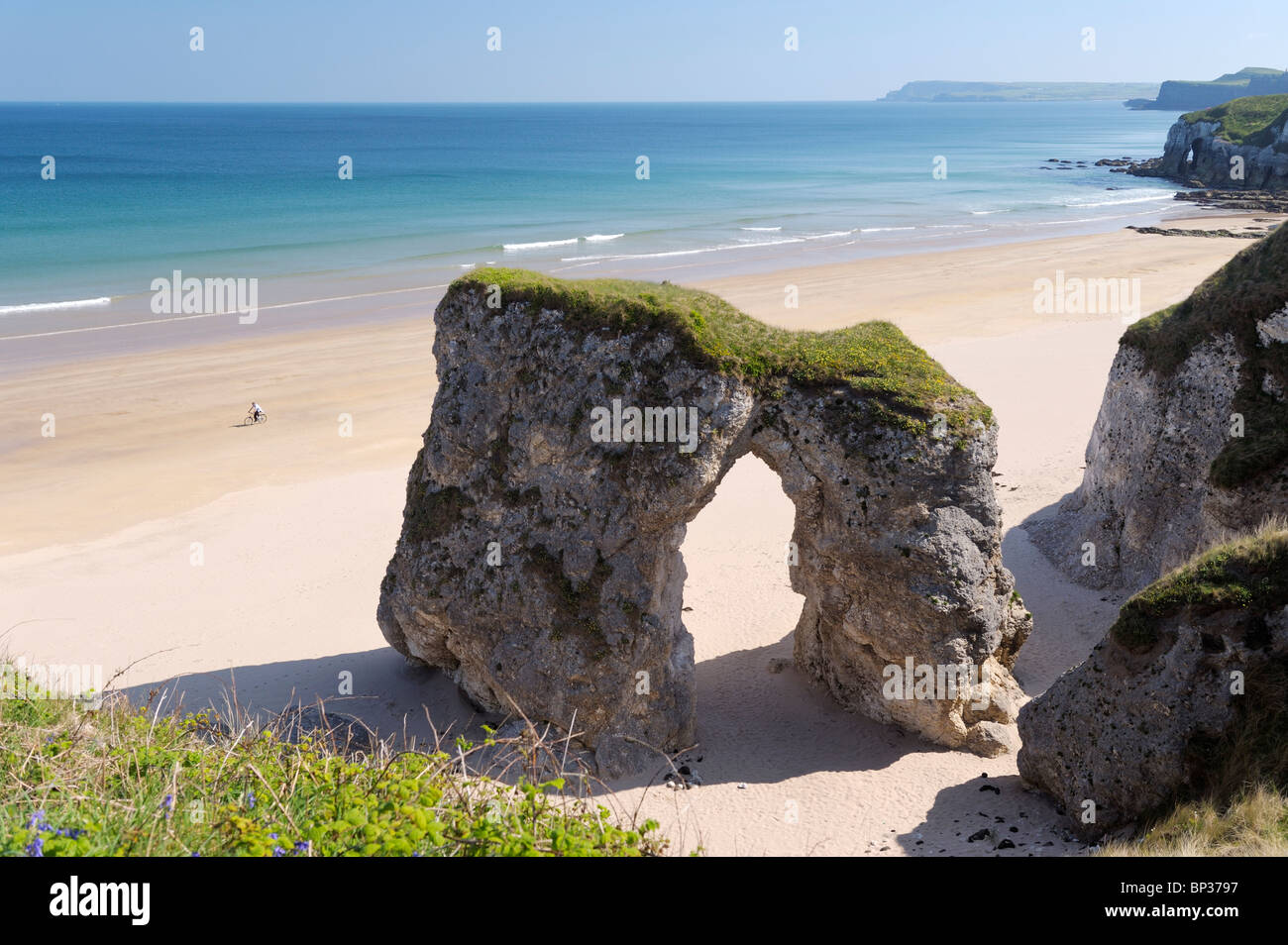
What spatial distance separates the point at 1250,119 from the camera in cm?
9162

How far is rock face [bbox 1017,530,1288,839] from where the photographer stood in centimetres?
959

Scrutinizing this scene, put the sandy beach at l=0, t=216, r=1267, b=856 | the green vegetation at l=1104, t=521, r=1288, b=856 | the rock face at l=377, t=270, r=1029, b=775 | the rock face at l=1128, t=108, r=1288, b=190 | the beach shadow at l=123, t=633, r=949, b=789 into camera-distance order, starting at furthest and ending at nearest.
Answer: the rock face at l=1128, t=108, r=1288, b=190 < the beach shadow at l=123, t=633, r=949, b=789 < the rock face at l=377, t=270, r=1029, b=775 < the sandy beach at l=0, t=216, r=1267, b=856 < the green vegetation at l=1104, t=521, r=1288, b=856

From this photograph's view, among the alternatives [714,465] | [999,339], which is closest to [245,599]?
[714,465]

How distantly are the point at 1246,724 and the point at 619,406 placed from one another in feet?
24.7

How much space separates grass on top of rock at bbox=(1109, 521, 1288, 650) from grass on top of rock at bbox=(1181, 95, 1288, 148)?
8692 centimetres

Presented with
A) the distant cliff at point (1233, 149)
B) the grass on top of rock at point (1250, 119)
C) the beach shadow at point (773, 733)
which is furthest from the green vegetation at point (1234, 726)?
the grass on top of rock at point (1250, 119)

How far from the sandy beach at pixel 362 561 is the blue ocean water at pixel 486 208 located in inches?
641

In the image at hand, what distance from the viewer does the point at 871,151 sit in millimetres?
147625

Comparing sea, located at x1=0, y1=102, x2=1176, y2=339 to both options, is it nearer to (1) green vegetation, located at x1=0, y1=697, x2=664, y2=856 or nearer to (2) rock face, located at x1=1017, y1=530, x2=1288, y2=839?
(1) green vegetation, located at x1=0, y1=697, x2=664, y2=856

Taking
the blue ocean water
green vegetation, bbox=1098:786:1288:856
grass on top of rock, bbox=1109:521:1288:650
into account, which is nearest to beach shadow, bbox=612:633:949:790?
grass on top of rock, bbox=1109:521:1288:650

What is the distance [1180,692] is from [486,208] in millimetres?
71769

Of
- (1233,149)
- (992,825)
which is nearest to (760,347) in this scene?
(992,825)

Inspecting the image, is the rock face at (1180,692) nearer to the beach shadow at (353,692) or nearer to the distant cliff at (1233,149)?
the beach shadow at (353,692)

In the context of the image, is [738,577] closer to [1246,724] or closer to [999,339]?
[1246,724]
